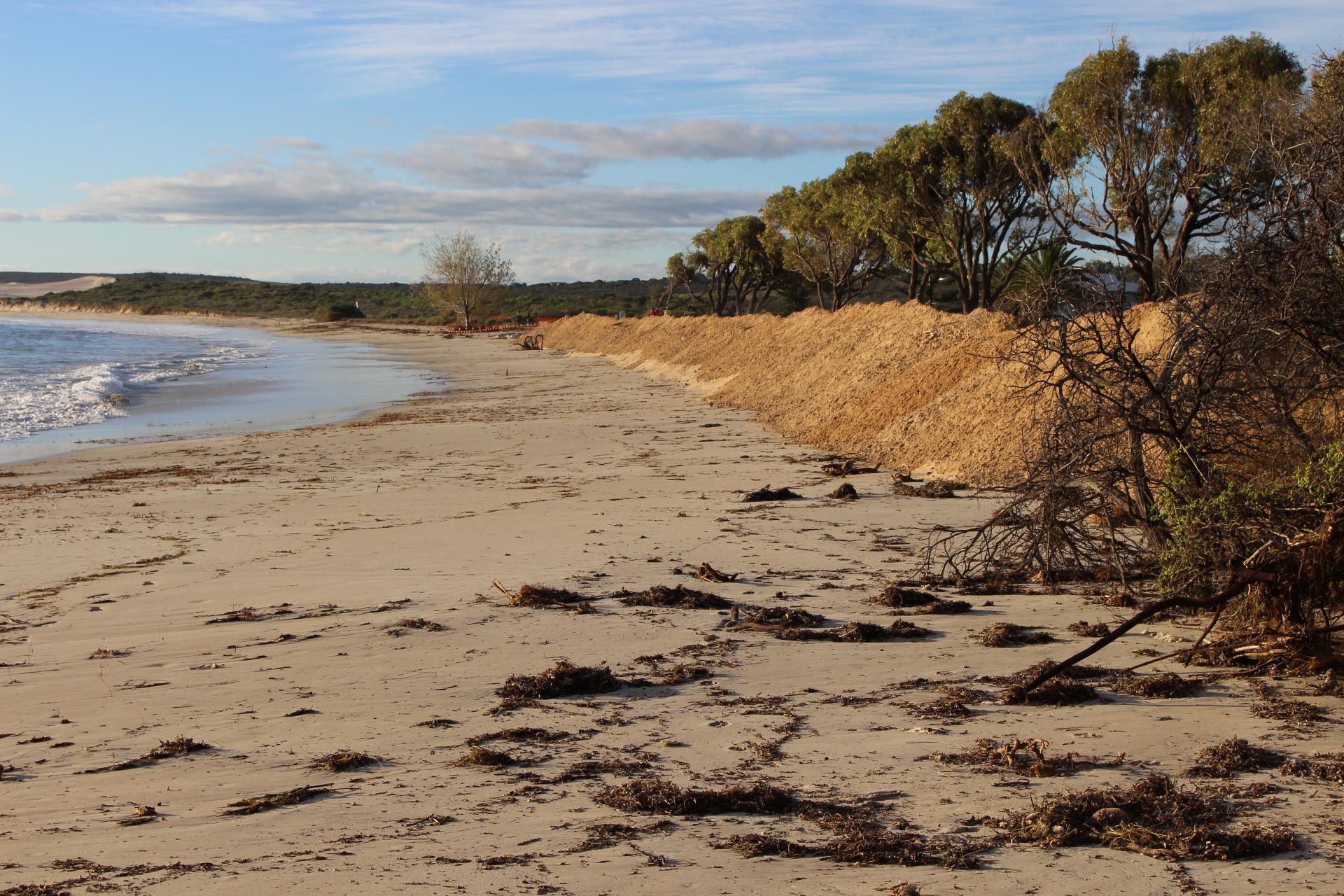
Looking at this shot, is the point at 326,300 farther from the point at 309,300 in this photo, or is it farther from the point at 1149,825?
the point at 1149,825

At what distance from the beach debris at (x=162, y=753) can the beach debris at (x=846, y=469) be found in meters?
9.59

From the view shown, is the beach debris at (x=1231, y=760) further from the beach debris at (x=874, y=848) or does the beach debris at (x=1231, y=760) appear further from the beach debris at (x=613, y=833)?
the beach debris at (x=613, y=833)

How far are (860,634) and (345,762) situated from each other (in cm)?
323

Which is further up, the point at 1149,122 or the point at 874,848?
the point at 1149,122

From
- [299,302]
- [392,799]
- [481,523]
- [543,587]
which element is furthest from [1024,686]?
[299,302]

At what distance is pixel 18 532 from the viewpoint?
10594mm

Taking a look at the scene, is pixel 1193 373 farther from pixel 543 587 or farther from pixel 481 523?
pixel 481 523

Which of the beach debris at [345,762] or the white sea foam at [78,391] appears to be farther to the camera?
the white sea foam at [78,391]

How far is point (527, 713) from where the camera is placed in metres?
5.64

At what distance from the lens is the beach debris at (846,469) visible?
13.8 metres

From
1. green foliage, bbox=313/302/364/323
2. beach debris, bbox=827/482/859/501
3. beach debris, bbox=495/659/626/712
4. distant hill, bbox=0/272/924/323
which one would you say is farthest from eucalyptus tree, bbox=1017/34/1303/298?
green foliage, bbox=313/302/364/323

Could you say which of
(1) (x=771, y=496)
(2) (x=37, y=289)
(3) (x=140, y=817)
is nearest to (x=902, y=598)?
(1) (x=771, y=496)

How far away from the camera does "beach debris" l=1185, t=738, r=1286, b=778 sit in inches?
183

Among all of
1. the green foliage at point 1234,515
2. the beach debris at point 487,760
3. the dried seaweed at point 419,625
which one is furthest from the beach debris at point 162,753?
the green foliage at point 1234,515
